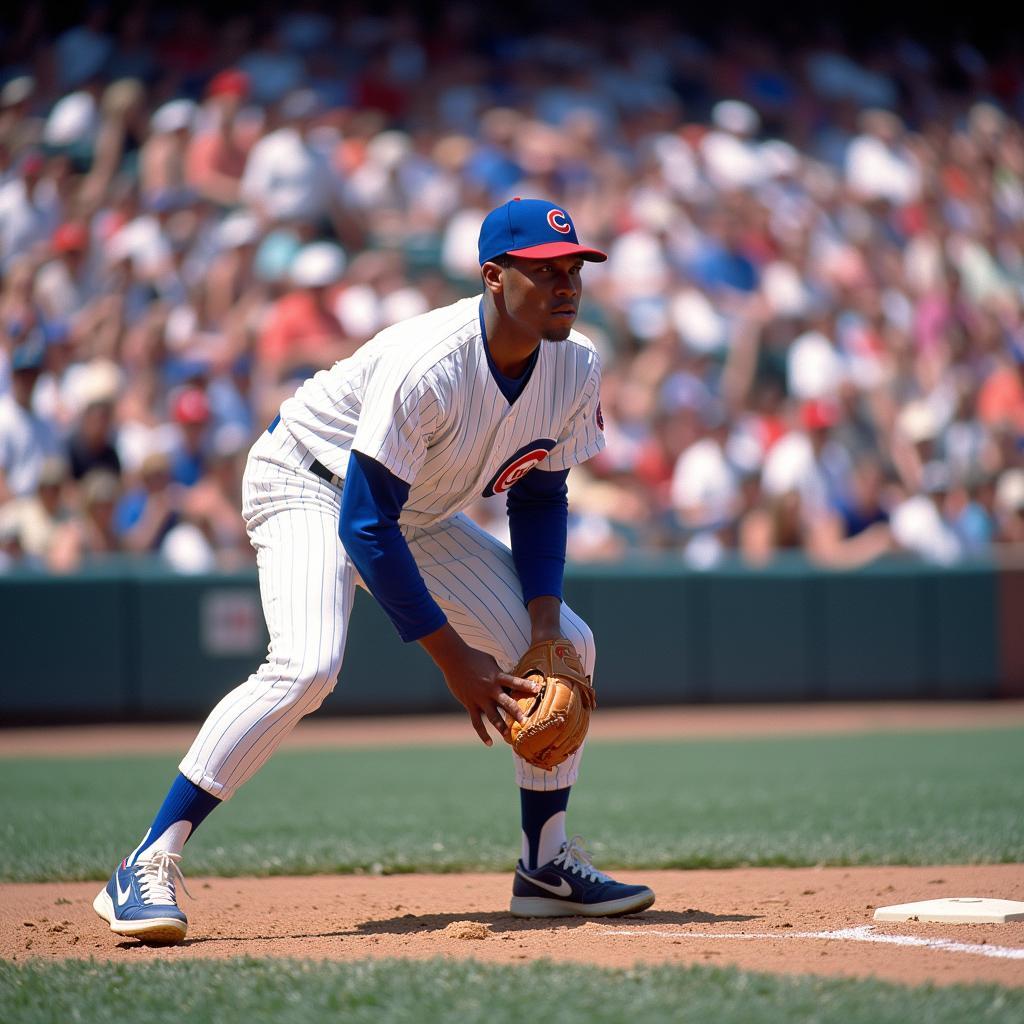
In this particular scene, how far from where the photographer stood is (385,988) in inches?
98.2

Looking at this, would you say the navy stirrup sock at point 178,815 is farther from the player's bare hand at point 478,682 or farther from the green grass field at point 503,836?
the player's bare hand at point 478,682

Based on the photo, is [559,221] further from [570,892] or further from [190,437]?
[190,437]

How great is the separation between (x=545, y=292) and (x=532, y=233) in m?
0.12

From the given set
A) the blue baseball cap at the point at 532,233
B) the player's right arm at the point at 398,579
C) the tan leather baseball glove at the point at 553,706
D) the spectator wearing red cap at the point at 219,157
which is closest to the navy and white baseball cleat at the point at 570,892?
the tan leather baseball glove at the point at 553,706

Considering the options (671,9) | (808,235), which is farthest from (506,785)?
(671,9)

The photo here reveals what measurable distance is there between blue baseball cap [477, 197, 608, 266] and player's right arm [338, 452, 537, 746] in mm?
529

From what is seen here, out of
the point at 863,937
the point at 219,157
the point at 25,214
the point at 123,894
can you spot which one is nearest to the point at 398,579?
the point at 123,894

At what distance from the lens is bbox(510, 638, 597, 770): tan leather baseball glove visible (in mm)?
3191

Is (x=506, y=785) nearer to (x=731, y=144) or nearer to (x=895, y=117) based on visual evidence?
(x=731, y=144)

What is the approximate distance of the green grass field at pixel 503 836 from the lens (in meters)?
2.38

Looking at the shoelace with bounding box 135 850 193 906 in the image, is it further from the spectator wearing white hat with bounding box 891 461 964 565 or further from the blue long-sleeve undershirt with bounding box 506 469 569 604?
the spectator wearing white hat with bounding box 891 461 964 565

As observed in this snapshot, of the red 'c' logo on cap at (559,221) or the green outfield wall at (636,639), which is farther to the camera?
the green outfield wall at (636,639)

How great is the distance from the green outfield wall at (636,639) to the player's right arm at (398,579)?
5028mm

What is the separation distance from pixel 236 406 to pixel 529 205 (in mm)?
5618
